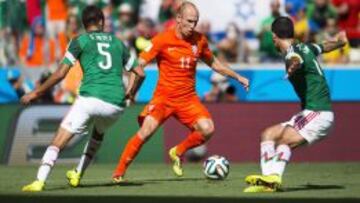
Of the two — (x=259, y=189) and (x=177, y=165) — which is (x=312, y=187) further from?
(x=177, y=165)

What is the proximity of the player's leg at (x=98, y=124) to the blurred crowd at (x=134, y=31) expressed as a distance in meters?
8.28

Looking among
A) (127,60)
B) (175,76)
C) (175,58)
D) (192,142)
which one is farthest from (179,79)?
(127,60)

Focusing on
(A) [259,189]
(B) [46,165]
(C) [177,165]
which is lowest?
(C) [177,165]

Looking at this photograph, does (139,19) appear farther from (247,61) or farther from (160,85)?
(160,85)

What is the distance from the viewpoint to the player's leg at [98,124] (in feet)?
41.7

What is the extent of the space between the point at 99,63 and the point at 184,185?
198 cm

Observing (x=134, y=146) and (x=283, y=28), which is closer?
(x=283, y=28)

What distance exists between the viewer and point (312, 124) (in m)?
12.5

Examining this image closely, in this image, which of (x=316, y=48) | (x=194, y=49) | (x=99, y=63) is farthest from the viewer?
(x=194, y=49)

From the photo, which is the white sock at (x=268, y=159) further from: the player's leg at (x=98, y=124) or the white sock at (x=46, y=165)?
the white sock at (x=46, y=165)

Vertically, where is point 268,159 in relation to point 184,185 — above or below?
above

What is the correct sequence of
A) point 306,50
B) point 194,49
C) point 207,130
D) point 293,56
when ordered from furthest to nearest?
1. point 194,49
2. point 207,130
3. point 306,50
4. point 293,56

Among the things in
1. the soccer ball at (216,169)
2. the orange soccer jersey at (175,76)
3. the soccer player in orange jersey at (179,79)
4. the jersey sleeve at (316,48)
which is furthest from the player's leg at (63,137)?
the jersey sleeve at (316,48)

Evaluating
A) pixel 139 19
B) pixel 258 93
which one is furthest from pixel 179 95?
pixel 139 19
